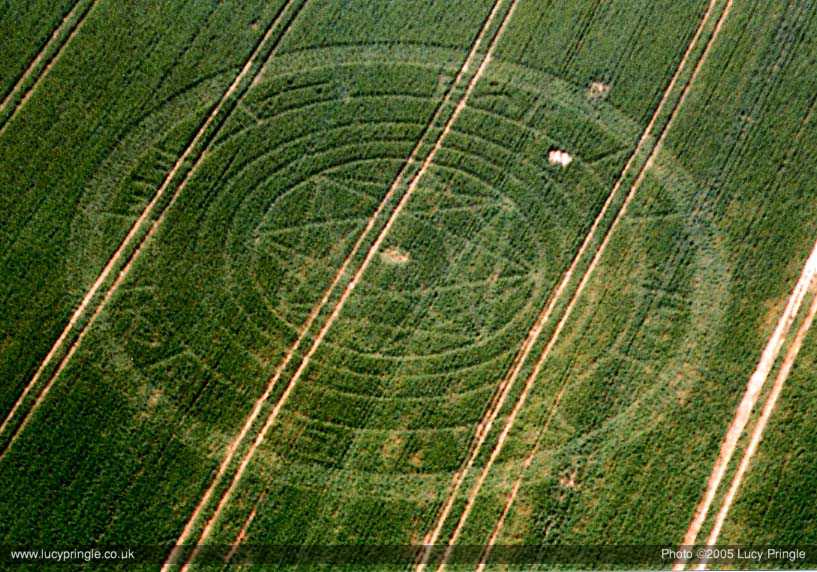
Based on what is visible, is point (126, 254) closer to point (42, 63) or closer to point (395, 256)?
point (42, 63)

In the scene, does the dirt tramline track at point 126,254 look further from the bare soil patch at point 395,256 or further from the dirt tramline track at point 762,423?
the dirt tramline track at point 762,423

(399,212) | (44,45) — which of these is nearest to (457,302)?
(399,212)

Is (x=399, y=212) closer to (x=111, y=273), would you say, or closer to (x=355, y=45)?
(x=355, y=45)

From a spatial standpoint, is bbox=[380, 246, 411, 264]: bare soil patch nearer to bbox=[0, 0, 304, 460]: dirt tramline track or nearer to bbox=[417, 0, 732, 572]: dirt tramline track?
bbox=[417, 0, 732, 572]: dirt tramline track

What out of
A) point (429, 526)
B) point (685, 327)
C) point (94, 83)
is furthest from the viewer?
point (94, 83)

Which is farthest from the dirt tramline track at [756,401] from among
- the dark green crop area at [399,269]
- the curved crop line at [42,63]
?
the curved crop line at [42,63]

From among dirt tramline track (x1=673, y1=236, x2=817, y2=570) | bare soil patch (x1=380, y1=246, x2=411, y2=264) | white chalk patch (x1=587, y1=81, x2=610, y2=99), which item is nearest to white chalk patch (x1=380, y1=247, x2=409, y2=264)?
bare soil patch (x1=380, y1=246, x2=411, y2=264)
